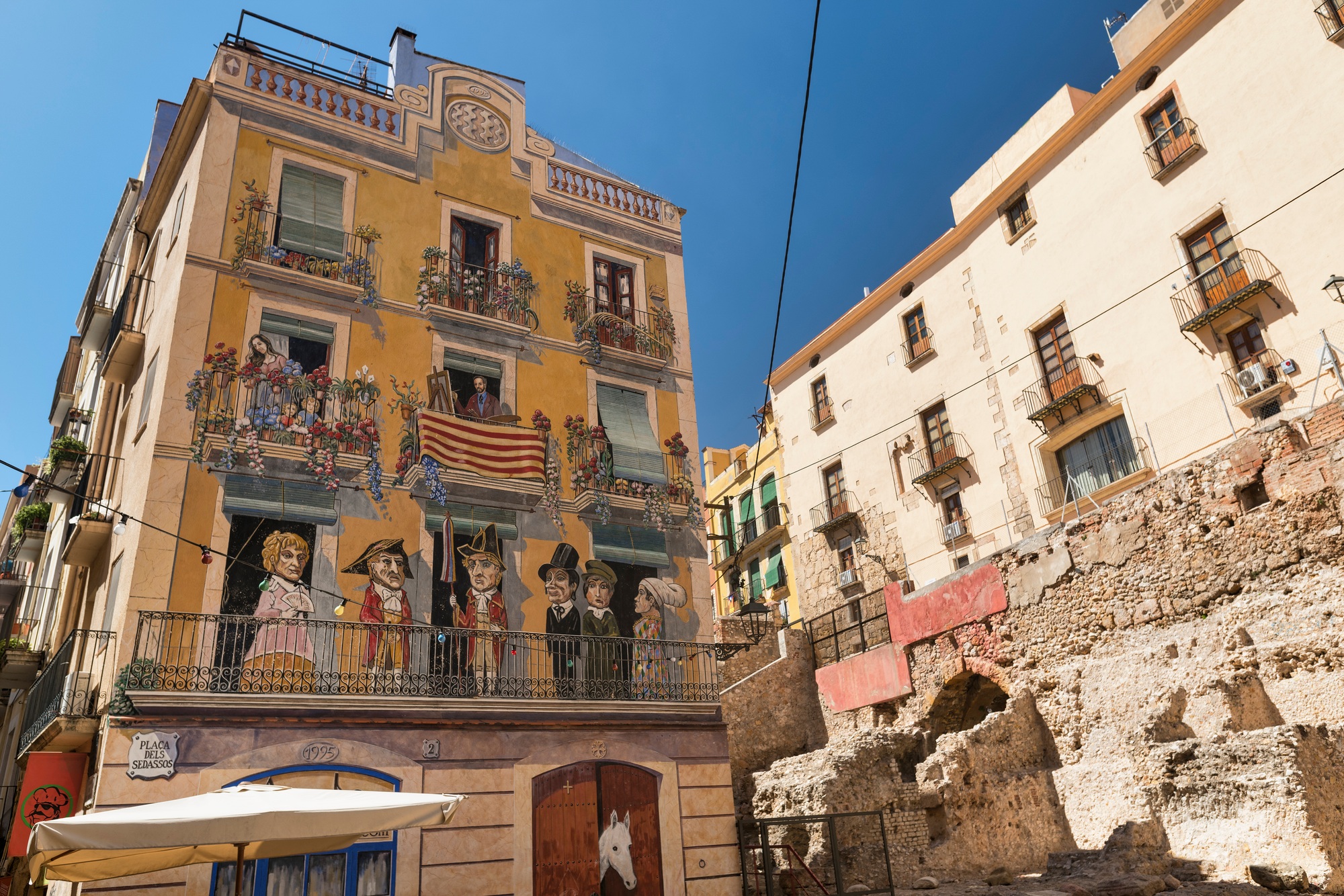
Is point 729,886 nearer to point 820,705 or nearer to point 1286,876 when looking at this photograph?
point 1286,876

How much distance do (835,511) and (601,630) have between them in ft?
64.4

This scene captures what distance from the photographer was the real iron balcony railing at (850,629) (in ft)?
83.6

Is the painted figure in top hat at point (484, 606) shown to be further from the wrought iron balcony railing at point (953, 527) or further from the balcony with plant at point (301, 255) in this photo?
the wrought iron balcony railing at point (953, 527)

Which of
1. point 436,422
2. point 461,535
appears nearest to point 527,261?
point 436,422

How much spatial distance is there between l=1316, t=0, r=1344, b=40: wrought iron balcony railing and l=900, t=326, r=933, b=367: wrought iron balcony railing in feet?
42.6

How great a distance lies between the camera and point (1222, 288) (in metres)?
20.9

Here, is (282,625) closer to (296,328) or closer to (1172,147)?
(296,328)

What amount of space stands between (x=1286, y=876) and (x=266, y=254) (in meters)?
16.9

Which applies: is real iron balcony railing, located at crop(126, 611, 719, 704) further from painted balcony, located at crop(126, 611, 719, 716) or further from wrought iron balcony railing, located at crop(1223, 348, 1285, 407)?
wrought iron balcony railing, located at crop(1223, 348, 1285, 407)

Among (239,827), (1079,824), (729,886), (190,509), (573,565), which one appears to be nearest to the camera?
(239,827)

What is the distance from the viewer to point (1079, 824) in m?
17.2

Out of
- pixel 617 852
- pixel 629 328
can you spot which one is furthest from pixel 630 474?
pixel 617 852

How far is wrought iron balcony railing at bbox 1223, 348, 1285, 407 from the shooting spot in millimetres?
19781

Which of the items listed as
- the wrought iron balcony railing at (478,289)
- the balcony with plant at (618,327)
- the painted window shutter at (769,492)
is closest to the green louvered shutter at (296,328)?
the wrought iron balcony railing at (478,289)
